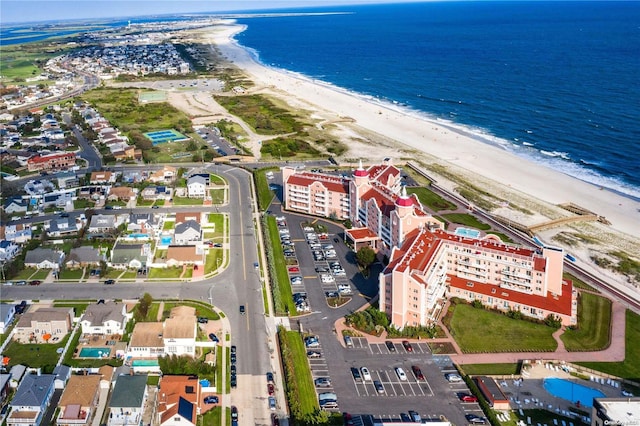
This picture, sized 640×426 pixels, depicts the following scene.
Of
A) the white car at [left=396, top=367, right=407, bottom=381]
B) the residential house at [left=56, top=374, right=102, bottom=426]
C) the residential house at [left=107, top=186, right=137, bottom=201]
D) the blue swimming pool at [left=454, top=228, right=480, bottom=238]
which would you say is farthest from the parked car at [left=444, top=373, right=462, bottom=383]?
the residential house at [left=107, top=186, right=137, bottom=201]

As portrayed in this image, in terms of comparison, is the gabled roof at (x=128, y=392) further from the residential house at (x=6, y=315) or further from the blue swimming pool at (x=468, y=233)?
the blue swimming pool at (x=468, y=233)

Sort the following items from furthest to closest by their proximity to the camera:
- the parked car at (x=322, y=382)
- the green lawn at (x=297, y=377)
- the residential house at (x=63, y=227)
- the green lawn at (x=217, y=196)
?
the green lawn at (x=217, y=196)
the residential house at (x=63, y=227)
the parked car at (x=322, y=382)
the green lawn at (x=297, y=377)

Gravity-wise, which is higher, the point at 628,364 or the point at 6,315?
the point at 628,364

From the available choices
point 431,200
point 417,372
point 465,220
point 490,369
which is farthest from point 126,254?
point 465,220

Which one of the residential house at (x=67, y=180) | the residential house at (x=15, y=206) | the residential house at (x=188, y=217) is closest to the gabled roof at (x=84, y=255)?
the residential house at (x=188, y=217)

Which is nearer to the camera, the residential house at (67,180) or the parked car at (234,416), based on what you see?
the parked car at (234,416)

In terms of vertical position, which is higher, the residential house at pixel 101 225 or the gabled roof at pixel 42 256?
the residential house at pixel 101 225

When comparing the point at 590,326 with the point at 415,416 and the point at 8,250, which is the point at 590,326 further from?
the point at 8,250
